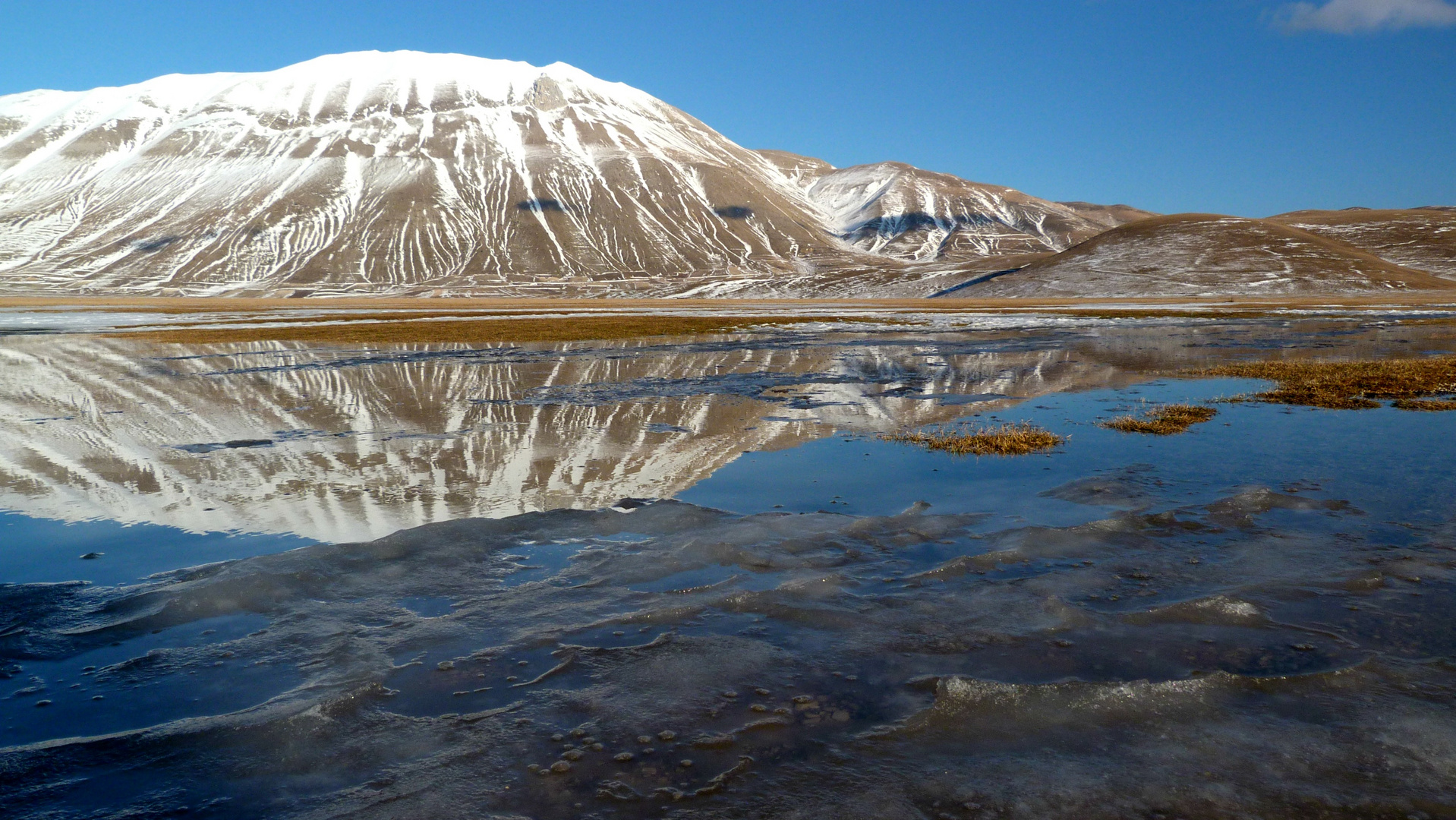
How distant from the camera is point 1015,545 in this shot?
11.6m

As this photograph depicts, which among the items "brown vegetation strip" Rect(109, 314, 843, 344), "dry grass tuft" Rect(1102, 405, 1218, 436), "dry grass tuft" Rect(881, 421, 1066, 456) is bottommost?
"dry grass tuft" Rect(1102, 405, 1218, 436)

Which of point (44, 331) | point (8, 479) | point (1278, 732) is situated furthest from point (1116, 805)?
point (44, 331)

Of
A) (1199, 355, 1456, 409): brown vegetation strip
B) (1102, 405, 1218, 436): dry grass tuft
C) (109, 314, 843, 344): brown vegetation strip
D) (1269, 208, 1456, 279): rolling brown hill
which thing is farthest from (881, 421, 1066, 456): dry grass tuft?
(1269, 208, 1456, 279): rolling brown hill

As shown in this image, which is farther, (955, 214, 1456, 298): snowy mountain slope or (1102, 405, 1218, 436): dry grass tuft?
(955, 214, 1456, 298): snowy mountain slope

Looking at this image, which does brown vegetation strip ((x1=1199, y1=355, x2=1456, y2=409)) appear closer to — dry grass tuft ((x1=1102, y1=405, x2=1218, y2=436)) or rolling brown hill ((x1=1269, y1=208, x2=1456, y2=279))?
dry grass tuft ((x1=1102, y1=405, x2=1218, y2=436))

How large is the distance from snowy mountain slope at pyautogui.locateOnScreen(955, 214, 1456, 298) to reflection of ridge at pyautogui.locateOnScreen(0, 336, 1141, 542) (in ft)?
340

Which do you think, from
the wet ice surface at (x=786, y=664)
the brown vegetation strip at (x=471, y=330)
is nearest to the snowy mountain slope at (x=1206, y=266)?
the brown vegetation strip at (x=471, y=330)

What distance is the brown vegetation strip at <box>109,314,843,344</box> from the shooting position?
→ 55625 millimetres

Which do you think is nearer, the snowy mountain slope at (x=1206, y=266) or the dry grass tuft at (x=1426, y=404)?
the dry grass tuft at (x=1426, y=404)

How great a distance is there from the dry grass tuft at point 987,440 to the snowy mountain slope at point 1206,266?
12077 cm

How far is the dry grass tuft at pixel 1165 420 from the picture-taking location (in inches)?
782

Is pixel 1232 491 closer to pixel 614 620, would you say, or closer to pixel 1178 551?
pixel 1178 551

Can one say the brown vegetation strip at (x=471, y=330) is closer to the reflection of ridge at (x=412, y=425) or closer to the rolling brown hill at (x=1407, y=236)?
the reflection of ridge at (x=412, y=425)

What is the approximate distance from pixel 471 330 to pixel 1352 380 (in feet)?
179
